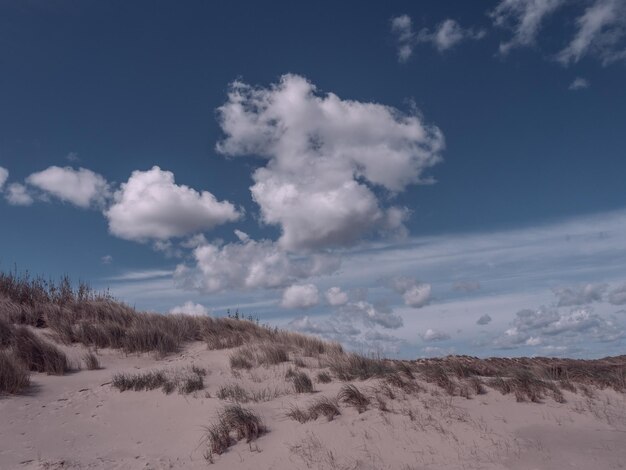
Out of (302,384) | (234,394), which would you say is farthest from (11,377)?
(302,384)

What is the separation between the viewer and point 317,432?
8.61m

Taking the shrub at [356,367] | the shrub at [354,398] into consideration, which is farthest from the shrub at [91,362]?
the shrub at [354,398]

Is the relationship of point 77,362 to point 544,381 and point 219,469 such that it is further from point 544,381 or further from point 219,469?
point 544,381

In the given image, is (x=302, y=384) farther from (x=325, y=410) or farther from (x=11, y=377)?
(x=11, y=377)

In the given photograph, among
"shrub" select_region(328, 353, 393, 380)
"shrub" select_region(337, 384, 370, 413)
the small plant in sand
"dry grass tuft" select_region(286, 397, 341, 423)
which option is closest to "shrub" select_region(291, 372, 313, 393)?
"shrub" select_region(328, 353, 393, 380)

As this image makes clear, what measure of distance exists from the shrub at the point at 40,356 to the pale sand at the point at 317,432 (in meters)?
0.42

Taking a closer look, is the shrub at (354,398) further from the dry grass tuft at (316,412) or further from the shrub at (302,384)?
the shrub at (302,384)

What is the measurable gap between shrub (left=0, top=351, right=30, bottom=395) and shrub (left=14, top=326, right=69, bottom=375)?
0.97m

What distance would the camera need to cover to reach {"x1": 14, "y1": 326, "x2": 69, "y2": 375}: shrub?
11562 millimetres

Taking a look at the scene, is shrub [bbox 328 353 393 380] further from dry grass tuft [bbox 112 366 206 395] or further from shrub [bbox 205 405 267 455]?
shrub [bbox 205 405 267 455]

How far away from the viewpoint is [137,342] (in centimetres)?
1431

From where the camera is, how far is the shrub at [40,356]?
11.6 m

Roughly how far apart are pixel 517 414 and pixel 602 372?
490 centimetres

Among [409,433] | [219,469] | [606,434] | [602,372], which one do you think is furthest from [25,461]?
[602,372]
